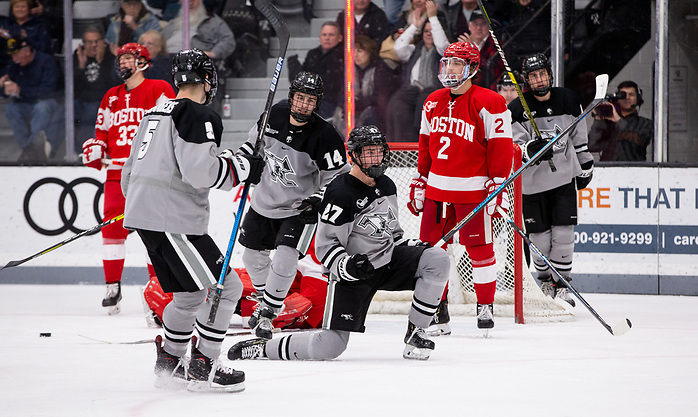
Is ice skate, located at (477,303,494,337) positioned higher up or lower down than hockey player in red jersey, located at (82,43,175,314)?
lower down

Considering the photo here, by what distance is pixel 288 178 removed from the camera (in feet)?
13.7

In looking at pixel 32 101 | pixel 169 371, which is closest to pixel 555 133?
pixel 169 371

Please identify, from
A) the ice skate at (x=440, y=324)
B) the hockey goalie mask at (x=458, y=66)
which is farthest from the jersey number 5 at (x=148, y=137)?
the ice skate at (x=440, y=324)

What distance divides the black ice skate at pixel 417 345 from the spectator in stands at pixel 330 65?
327cm

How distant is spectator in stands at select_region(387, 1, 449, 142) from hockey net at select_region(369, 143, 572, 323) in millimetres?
1008

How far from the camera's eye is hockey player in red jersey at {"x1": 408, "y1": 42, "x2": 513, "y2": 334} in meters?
4.14

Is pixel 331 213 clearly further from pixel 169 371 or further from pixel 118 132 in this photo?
pixel 118 132

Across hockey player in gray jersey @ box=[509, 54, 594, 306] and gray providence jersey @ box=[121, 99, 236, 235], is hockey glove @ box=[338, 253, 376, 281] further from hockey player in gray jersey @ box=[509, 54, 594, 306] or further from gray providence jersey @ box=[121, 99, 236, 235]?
hockey player in gray jersey @ box=[509, 54, 594, 306]

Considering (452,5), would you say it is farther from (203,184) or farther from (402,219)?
(203,184)

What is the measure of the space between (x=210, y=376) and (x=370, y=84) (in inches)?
157

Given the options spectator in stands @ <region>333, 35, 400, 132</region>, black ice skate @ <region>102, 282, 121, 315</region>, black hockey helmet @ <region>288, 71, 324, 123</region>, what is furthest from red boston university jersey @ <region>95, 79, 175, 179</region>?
spectator in stands @ <region>333, 35, 400, 132</region>

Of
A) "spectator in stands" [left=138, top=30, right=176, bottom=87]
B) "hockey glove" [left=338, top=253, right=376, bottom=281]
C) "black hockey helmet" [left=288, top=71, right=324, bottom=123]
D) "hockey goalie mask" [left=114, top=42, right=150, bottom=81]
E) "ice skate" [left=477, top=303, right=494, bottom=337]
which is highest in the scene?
"spectator in stands" [left=138, top=30, right=176, bottom=87]

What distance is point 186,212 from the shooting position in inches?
112

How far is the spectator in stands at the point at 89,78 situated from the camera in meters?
6.68
